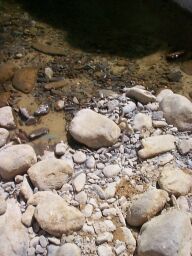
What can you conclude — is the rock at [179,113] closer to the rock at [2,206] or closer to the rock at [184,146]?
the rock at [184,146]

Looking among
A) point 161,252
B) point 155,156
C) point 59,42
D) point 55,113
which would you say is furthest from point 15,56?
point 161,252

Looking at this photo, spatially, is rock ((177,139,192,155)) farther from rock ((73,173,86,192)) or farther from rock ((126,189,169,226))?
rock ((73,173,86,192))

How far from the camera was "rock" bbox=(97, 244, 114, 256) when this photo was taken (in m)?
2.75

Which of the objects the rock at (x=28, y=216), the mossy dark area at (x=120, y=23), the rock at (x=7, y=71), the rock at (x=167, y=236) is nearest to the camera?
the rock at (x=167, y=236)

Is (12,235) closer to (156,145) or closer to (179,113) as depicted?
(156,145)

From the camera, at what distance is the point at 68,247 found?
271 cm

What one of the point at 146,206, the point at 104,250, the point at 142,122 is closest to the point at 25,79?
the point at 142,122

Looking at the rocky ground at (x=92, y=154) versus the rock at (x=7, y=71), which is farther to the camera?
the rock at (x=7, y=71)

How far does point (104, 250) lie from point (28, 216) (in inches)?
22.6

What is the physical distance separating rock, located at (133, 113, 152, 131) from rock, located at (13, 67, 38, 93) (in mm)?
1129

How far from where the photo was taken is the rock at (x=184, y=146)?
11.1 feet

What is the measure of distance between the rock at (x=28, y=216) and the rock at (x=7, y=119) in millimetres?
947

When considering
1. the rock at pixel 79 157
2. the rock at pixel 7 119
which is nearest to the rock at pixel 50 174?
the rock at pixel 79 157

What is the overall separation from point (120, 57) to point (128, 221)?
214 centimetres
